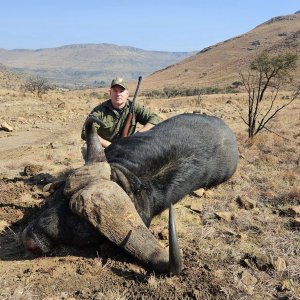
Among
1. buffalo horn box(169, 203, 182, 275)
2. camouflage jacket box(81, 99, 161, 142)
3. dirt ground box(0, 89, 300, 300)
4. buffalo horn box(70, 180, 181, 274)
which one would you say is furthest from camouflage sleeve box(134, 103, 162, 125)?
buffalo horn box(169, 203, 182, 275)

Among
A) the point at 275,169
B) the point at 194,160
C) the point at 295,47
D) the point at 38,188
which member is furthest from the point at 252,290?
the point at 295,47

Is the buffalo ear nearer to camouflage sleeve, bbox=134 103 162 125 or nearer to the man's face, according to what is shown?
the man's face

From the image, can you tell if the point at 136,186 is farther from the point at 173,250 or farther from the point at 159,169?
the point at 173,250

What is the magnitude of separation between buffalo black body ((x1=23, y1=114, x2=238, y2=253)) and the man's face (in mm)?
644

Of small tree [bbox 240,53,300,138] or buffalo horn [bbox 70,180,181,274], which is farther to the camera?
small tree [bbox 240,53,300,138]

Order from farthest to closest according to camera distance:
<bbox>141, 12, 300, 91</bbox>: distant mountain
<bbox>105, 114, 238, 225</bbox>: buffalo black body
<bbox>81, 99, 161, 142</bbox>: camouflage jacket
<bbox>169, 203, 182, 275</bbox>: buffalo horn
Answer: <bbox>141, 12, 300, 91</bbox>: distant mountain < <bbox>81, 99, 161, 142</bbox>: camouflage jacket < <bbox>105, 114, 238, 225</bbox>: buffalo black body < <bbox>169, 203, 182, 275</bbox>: buffalo horn

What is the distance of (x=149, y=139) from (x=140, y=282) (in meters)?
2.05

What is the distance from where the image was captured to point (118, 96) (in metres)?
6.13

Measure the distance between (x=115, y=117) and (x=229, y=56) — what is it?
285 ft

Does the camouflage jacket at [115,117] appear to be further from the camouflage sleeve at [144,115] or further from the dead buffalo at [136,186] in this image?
the dead buffalo at [136,186]

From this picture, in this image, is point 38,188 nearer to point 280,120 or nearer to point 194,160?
point 194,160

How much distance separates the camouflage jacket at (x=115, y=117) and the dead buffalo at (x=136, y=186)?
20.2 inches

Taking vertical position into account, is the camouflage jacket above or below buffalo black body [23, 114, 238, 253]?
above

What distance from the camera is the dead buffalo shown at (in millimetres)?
3668
